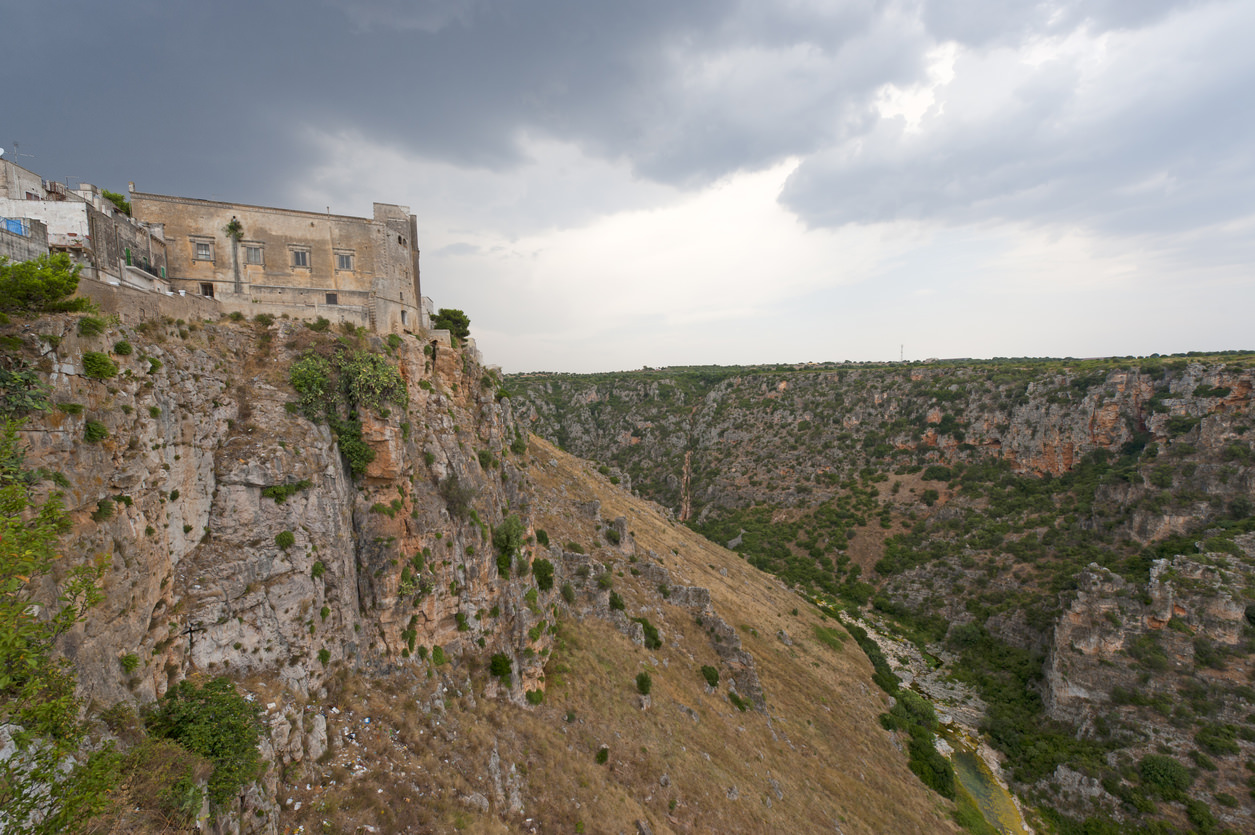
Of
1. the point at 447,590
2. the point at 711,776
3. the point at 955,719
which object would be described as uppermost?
the point at 447,590

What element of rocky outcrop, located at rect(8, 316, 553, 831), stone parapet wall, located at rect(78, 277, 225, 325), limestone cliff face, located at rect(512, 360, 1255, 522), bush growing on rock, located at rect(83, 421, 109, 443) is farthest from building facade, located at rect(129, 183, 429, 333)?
limestone cliff face, located at rect(512, 360, 1255, 522)

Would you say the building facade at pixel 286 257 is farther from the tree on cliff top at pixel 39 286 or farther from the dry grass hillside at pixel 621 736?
the dry grass hillside at pixel 621 736

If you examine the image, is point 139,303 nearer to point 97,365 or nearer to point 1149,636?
point 97,365

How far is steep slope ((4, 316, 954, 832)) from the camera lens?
12.5 metres

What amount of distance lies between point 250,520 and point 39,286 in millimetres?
8419

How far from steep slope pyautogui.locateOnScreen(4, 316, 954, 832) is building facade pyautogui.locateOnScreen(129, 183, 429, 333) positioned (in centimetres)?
325

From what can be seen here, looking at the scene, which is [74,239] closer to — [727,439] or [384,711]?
[384,711]

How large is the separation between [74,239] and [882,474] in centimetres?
9229

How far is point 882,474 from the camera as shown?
80.5 metres

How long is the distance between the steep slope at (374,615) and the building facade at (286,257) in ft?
10.7

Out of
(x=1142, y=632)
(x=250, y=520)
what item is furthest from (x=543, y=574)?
(x=1142, y=632)

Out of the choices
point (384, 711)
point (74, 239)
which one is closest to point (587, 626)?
point (384, 711)

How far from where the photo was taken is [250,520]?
1628 centimetres

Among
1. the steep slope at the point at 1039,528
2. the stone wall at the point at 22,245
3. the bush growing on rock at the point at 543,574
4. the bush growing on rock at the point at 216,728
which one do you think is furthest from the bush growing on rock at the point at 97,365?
the steep slope at the point at 1039,528
